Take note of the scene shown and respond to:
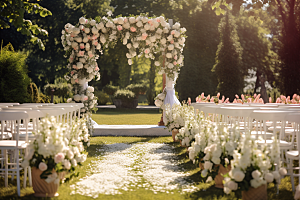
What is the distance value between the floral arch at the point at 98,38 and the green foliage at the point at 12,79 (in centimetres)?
237

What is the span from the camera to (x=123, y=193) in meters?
3.79

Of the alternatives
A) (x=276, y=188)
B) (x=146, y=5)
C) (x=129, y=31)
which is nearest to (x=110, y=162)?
(x=276, y=188)

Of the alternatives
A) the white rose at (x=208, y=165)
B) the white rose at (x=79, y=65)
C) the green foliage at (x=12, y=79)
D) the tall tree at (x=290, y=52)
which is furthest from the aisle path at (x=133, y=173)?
the tall tree at (x=290, y=52)

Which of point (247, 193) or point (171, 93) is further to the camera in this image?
point (171, 93)

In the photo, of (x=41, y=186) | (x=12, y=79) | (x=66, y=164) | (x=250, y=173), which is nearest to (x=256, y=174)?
(x=250, y=173)

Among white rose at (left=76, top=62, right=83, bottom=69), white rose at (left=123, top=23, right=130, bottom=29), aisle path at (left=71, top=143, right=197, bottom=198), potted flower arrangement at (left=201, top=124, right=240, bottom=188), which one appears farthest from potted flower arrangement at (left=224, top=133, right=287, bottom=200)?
white rose at (left=123, top=23, right=130, bottom=29)

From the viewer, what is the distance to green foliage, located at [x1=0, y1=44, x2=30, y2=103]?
10.4 m

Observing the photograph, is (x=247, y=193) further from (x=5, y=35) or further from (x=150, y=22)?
(x=5, y=35)

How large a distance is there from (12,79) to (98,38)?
11.6 feet

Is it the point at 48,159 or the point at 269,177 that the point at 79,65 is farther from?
the point at 269,177

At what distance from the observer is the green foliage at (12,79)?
1041cm

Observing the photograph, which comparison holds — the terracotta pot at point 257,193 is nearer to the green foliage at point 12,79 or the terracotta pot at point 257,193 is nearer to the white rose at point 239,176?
the white rose at point 239,176

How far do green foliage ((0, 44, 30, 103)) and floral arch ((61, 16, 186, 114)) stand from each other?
7.77 ft

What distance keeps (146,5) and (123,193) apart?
85.0 ft
